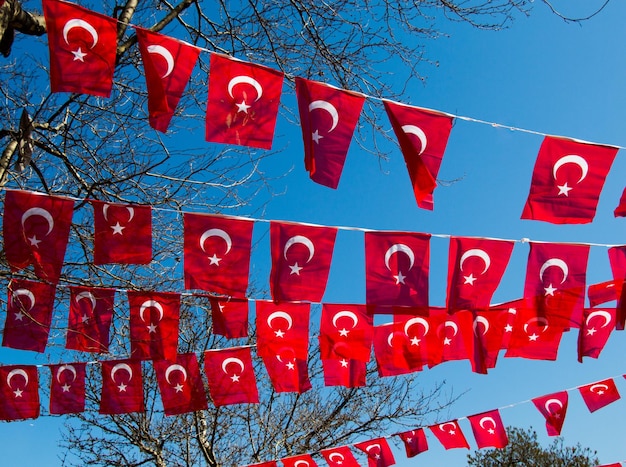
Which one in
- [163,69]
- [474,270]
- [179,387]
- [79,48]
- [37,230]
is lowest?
[179,387]

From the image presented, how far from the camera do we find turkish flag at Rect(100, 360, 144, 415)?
7.72 metres

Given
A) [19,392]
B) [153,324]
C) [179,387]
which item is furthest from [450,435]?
[19,392]

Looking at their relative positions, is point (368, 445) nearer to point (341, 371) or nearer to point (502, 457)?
A: point (341, 371)

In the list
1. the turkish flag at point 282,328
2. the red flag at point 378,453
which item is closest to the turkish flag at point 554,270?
the turkish flag at point 282,328

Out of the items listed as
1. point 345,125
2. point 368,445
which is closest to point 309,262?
point 345,125

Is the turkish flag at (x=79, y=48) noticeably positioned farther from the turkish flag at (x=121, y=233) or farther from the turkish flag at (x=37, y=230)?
the turkish flag at (x=121, y=233)

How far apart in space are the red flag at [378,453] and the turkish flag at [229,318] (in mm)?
4628

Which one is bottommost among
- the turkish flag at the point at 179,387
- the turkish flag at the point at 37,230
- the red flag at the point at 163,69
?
the turkish flag at the point at 179,387

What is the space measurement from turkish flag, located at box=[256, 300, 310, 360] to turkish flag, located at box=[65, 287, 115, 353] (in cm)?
166

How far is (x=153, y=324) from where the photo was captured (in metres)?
7.04

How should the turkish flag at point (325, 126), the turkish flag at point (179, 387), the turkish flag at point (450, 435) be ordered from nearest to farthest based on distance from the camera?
the turkish flag at point (325, 126) → the turkish flag at point (179, 387) → the turkish flag at point (450, 435)

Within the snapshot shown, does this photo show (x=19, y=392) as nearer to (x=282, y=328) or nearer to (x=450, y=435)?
(x=282, y=328)

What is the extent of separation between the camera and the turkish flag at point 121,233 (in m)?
5.84

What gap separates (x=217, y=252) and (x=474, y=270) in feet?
8.71
